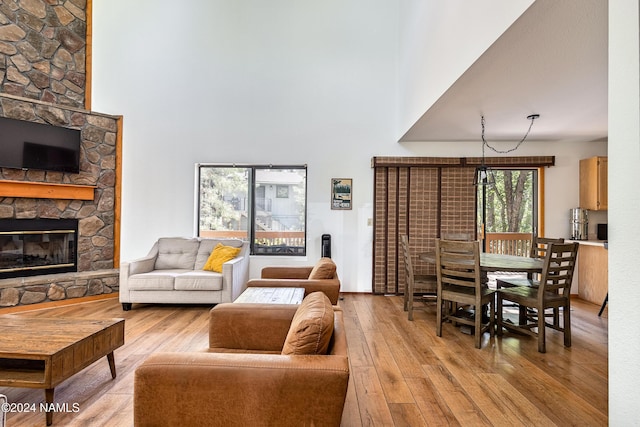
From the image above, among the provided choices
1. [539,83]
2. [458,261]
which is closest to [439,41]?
[539,83]

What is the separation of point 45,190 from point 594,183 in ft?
24.9

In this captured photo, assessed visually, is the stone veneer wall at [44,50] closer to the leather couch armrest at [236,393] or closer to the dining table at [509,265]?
the leather couch armrest at [236,393]

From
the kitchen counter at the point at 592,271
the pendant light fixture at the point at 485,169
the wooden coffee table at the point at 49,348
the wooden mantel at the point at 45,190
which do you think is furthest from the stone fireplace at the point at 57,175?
the kitchen counter at the point at 592,271

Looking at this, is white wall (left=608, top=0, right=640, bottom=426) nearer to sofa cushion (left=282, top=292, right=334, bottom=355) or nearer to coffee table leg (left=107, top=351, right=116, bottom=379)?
→ sofa cushion (left=282, top=292, right=334, bottom=355)

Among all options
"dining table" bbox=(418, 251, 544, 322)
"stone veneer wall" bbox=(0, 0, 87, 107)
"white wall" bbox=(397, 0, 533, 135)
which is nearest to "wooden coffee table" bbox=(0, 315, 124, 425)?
"dining table" bbox=(418, 251, 544, 322)

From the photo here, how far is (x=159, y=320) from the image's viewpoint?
3.70 m

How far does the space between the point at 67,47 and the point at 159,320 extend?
420 centimetres

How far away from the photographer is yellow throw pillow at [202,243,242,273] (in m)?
4.30

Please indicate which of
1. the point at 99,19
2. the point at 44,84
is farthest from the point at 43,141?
the point at 99,19

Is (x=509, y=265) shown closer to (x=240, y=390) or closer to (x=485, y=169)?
(x=485, y=169)

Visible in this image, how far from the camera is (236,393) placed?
1.30 metres

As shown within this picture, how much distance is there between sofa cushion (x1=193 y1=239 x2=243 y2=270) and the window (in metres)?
0.48

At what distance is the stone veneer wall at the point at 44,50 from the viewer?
421 centimetres

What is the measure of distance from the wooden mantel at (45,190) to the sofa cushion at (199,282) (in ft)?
6.57
